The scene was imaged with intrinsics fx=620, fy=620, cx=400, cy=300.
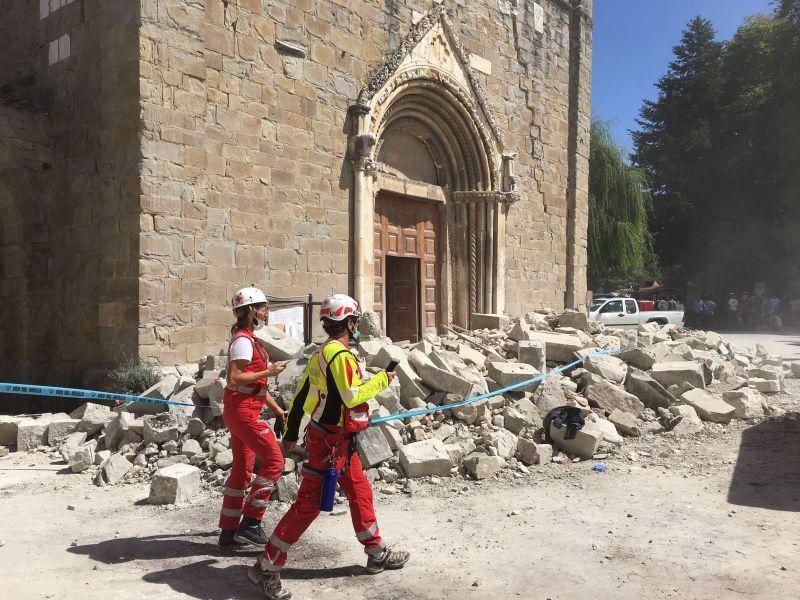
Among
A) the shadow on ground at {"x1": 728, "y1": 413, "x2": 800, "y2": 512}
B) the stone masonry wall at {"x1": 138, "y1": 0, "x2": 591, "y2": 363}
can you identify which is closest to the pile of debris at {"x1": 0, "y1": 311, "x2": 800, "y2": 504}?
the shadow on ground at {"x1": 728, "y1": 413, "x2": 800, "y2": 512}

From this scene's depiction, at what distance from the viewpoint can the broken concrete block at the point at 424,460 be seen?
212 inches

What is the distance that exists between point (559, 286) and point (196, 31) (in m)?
9.70

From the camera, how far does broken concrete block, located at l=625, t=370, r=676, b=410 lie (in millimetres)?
7750

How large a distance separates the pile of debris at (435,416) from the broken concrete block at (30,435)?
11 millimetres

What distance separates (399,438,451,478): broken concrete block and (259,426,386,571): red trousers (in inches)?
68.7

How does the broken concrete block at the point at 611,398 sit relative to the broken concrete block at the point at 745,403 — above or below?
above

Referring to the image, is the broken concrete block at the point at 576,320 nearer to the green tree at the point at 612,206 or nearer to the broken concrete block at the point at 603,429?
the broken concrete block at the point at 603,429

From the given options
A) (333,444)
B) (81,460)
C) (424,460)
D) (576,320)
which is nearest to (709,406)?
(576,320)

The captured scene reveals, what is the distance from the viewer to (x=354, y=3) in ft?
32.1

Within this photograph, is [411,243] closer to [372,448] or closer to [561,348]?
[561,348]

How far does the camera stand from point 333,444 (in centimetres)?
348

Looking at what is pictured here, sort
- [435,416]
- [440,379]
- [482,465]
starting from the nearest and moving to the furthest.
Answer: [482,465] < [435,416] < [440,379]

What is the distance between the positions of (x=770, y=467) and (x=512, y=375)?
2.68m

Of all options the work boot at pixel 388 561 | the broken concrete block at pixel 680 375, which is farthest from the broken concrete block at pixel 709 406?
the work boot at pixel 388 561
